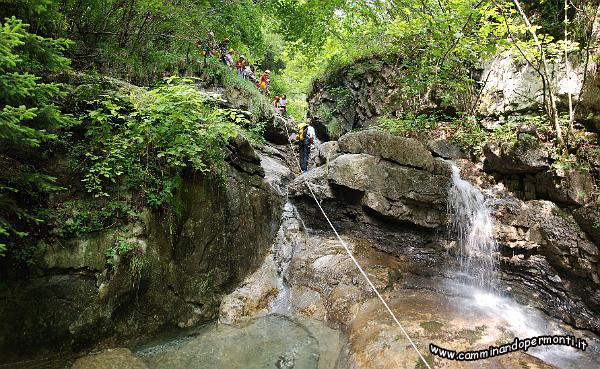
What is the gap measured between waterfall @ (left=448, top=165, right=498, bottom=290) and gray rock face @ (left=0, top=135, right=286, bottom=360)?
4.26 metres

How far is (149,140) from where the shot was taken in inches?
209

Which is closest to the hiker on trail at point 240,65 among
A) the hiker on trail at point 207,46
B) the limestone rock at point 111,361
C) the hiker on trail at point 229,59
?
the hiker on trail at point 229,59

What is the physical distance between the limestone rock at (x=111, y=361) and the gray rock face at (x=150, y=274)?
0.22 meters

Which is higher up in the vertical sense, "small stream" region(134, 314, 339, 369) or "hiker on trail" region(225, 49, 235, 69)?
"hiker on trail" region(225, 49, 235, 69)

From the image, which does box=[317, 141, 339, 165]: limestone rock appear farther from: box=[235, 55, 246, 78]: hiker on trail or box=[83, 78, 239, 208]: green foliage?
box=[235, 55, 246, 78]: hiker on trail

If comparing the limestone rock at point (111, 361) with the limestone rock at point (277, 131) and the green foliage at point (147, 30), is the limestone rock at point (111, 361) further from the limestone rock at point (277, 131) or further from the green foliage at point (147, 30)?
the limestone rock at point (277, 131)

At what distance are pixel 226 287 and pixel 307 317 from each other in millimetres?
1619

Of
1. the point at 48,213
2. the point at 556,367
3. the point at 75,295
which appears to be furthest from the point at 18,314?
the point at 556,367

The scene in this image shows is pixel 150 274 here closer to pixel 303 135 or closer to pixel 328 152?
pixel 328 152

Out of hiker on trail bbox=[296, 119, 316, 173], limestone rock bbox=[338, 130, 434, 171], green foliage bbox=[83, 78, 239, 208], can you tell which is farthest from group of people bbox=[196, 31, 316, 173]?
green foliage bbox=[83, 78, 239, 208]

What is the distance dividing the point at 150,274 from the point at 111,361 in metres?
1.22

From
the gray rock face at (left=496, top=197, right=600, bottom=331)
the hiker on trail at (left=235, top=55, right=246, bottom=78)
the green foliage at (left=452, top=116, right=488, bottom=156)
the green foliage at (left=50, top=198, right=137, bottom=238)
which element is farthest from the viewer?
the hiker on trail at (left=235, top=55, right=246, bottom=78)

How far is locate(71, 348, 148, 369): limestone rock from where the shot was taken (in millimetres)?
4219

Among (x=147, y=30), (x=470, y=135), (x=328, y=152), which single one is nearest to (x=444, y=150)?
(x=470, y=135)
